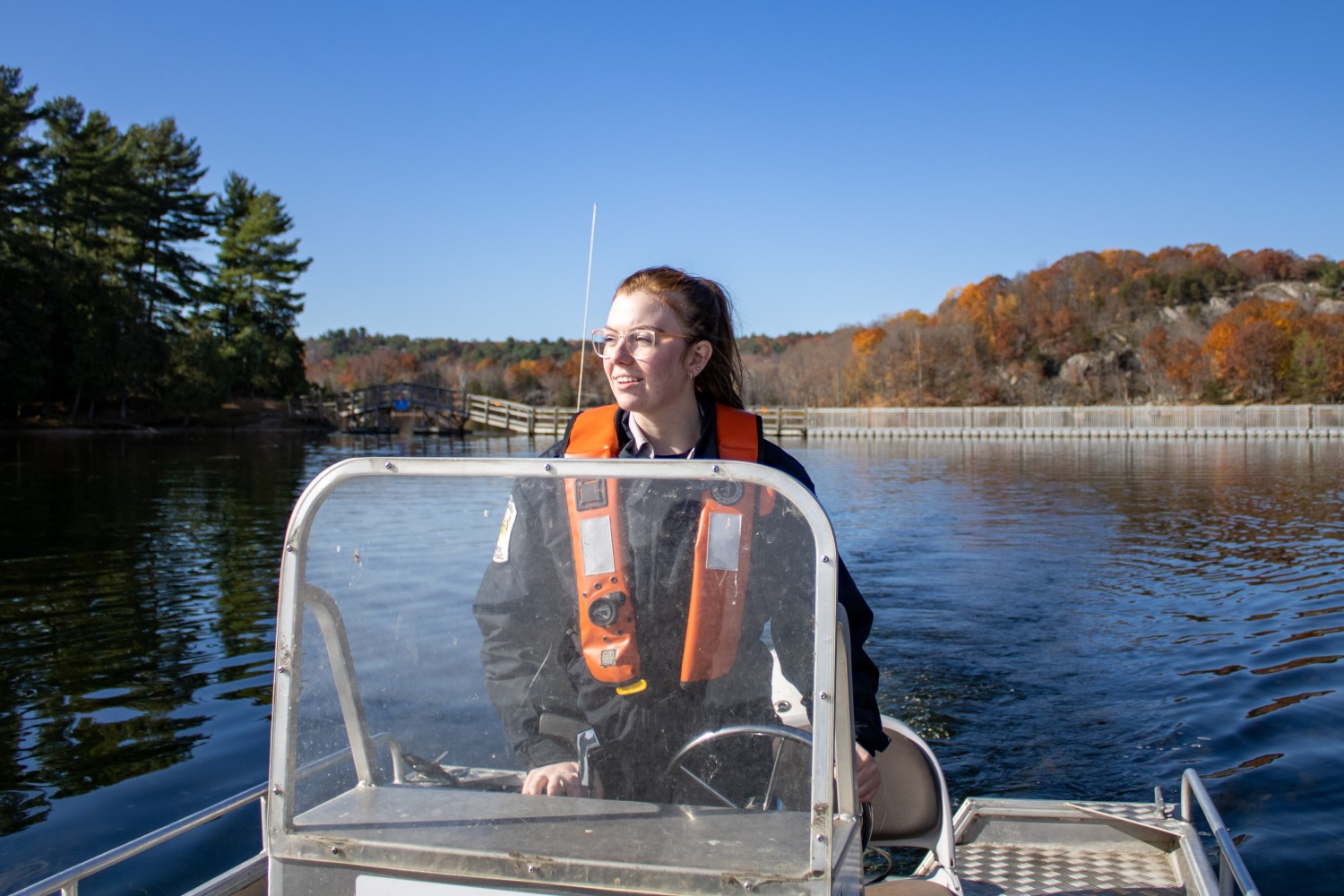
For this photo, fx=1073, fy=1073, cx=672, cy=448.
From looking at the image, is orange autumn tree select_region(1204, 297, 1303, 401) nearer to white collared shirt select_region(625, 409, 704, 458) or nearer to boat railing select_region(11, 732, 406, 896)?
white collared shirt select_region(625, 409, 704, 458)

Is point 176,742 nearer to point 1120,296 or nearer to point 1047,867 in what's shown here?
point 1047,867

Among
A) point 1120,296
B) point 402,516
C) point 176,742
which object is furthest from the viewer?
point 1120,296

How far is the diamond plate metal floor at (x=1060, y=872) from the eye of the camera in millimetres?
3869

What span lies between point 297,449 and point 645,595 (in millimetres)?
46179

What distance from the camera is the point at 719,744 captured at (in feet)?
7.25

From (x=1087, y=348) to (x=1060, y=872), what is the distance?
394 ft

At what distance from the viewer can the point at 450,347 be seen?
193750 millimetres

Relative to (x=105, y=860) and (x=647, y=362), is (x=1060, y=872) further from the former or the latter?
(x=105, y=860)

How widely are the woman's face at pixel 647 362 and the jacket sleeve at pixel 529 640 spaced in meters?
0.54

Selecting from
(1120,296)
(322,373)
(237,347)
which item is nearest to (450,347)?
(322,373)

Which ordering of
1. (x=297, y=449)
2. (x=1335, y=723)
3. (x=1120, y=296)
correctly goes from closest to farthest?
(x=1335, y=723) < (x=297, y=449) < (x=1120, y=296)

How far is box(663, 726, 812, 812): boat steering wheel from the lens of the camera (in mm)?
2195

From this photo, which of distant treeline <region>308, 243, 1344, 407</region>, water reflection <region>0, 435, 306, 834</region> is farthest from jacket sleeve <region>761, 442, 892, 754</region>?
distant treeline <region>308, 243, 1344, 407</region>

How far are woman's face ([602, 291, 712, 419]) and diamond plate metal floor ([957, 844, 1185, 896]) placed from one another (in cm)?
223
